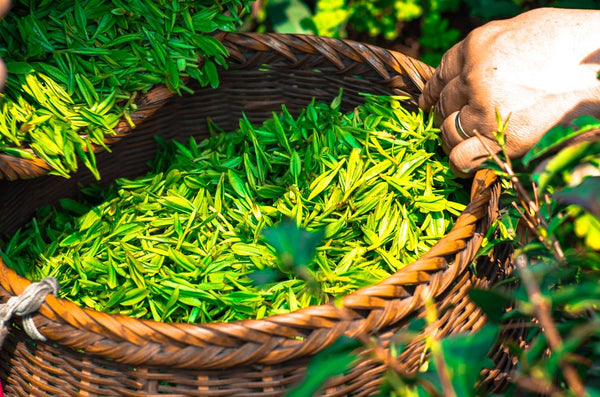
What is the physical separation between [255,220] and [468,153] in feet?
1.38

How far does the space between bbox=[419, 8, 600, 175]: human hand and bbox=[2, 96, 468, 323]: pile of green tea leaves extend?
0.42ft

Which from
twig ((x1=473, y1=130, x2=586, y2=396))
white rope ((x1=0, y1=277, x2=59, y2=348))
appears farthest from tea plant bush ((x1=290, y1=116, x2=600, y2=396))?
white rope ((x1=0, y1=277, x2=59, y2=348))

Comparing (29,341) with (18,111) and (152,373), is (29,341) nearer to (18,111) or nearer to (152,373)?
(152,373)

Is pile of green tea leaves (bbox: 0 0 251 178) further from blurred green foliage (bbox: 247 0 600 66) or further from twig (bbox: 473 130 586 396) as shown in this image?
blurred green foliage (bbox: 247 0 600 66)

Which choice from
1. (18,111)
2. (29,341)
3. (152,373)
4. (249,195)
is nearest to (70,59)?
(18,111)

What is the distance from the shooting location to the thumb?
111 cm

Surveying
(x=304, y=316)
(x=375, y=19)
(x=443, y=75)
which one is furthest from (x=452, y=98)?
(x=375, y=19)

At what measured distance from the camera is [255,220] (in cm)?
126

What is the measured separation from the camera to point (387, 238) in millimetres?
1162

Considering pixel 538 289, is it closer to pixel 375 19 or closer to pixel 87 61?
pixel 87 61

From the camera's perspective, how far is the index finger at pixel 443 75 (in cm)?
124

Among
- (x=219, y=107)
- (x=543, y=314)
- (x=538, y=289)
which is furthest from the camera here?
(x=219, y=107)

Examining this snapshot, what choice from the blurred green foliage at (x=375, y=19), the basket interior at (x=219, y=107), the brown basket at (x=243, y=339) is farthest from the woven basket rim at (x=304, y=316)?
the blurred green foliage at (x=375, y=19)

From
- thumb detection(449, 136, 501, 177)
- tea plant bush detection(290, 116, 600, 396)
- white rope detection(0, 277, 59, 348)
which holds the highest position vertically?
tea plant bush detection(290, 116, 600, 396)
